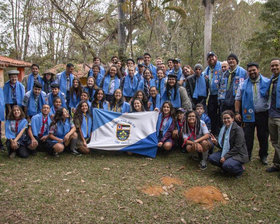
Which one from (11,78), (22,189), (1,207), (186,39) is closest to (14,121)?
(11,78)

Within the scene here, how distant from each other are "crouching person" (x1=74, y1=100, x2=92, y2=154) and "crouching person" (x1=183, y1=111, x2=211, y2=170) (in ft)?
8.27

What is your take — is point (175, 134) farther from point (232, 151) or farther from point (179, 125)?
point (232, 151)

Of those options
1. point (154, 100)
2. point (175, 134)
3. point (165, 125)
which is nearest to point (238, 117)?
point (175, 134)

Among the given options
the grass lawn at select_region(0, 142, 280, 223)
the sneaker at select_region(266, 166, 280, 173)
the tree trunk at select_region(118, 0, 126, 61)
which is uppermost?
the tree trunk at select_region(118, 0, 126, 61)

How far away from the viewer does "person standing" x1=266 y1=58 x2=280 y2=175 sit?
4957 mm

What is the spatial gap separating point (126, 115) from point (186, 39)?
72.6ft

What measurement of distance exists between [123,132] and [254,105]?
3.19 meters

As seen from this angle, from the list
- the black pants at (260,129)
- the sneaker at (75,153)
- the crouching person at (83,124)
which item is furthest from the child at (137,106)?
the black pants at (260,129)

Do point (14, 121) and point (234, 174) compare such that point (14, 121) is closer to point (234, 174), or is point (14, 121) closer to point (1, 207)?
point (1, 207)

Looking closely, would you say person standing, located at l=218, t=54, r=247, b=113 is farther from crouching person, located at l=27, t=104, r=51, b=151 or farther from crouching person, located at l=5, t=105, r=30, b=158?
crouching person, located at l=5, t=105, r=30, b=158

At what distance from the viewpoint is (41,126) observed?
21.0 feet

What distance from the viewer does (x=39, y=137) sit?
6.39 metres

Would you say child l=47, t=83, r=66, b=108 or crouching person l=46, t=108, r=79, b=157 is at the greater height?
child l=47, t=83, r=66, b=108

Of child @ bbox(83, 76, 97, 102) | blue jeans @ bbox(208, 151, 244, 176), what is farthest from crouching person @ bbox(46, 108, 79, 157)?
blue jeans @ bbox(208, 151, 244, 176)
